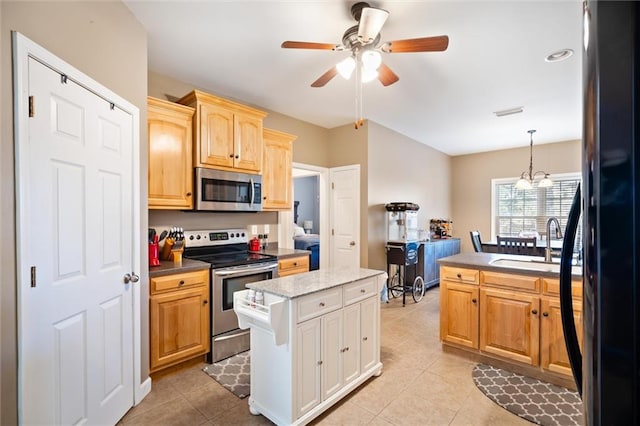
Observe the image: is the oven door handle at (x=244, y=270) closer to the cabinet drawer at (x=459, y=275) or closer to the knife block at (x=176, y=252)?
the knife block at (x=176, y=252)

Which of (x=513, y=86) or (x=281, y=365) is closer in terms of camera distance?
(x=281, y=365)

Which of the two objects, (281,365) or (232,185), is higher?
(232,185)

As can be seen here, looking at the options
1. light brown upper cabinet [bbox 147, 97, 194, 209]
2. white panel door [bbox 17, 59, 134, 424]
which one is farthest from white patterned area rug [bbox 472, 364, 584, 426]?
light brown upper cabinet [bbox 147, 97, 194, 209]

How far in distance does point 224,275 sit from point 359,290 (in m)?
1.28

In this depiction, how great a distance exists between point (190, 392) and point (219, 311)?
664mm

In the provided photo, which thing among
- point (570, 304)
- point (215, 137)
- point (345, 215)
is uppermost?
point (215, 137)

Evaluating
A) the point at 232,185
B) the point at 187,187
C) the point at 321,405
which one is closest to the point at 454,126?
the point at 232,185

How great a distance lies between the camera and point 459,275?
2832mm


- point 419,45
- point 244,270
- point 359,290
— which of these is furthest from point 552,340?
point 244,270

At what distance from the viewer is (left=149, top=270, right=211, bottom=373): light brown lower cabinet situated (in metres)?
2.40

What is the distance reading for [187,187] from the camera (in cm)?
288

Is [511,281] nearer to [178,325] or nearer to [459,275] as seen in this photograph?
[459,275]

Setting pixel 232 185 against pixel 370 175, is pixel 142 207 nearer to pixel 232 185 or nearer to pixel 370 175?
pixel 232 185

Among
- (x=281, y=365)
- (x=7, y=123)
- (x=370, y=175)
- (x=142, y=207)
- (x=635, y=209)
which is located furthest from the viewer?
(x=370, y=175)
